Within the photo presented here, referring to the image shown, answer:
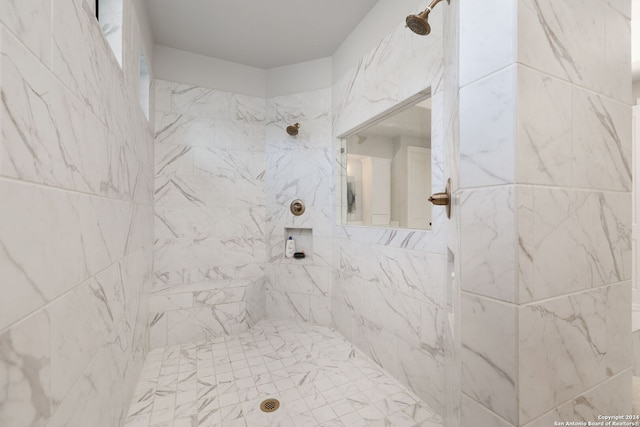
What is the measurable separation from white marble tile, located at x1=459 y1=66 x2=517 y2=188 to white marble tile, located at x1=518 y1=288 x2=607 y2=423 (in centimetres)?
31

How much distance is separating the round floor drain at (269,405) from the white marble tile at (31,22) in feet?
5.66

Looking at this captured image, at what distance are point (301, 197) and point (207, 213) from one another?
93 centimetres

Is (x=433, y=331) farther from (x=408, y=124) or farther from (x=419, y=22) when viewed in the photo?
(x=419, y=22)

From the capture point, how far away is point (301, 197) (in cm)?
283

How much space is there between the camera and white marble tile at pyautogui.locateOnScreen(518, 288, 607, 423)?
62 cm

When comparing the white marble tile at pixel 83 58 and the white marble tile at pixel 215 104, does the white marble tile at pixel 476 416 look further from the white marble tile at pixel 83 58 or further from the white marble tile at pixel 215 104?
the white marble tile at pixel 215 104

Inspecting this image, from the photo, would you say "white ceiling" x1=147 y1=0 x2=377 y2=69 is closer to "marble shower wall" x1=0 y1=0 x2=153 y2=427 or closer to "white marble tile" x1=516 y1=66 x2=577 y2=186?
"marble shower wall" x1=0 y1=0 x2=153 y2=427

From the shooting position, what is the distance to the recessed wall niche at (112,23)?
139 centimetres

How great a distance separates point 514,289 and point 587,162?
405 mm

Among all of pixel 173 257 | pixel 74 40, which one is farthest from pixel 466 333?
pixel 173 257

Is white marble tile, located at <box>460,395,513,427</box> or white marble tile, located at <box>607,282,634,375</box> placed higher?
white marble tile, located at <box>607,282,634,375</box>

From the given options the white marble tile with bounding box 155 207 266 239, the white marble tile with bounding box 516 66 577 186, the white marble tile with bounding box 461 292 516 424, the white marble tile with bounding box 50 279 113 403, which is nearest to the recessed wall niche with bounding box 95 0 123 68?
the white marble tile with bounding box 50 279 113 403

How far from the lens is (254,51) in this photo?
2.67 metres

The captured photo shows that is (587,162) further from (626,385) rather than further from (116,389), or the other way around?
(116,389)
